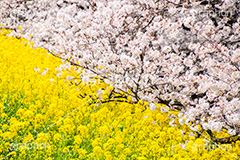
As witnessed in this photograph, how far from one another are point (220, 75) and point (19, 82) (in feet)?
17.1

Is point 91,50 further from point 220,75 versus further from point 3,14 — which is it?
point 3,14

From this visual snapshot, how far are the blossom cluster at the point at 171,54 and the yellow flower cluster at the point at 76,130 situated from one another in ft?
1.60

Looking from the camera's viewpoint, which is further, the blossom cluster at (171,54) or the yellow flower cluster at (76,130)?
the blossom cluster at (171,54)

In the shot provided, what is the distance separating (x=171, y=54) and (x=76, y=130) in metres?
2.71

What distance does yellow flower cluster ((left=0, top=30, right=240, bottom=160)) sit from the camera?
4672 mm

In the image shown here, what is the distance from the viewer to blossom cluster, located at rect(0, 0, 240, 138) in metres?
5.52

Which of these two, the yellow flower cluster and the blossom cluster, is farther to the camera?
the blossom cluster

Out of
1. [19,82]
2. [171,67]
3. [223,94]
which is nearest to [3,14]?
[19,82]

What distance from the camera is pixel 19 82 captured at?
784 centimetres

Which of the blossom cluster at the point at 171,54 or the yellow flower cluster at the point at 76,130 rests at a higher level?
the blossom cluster at the point at 171,54

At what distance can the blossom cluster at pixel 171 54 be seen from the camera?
18.1 feet

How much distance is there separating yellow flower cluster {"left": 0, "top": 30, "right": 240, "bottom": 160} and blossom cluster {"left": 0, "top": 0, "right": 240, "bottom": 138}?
487 mm

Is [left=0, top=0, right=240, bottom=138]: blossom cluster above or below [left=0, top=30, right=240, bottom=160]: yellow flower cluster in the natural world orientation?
above

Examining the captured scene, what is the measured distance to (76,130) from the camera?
5770 millimetres
